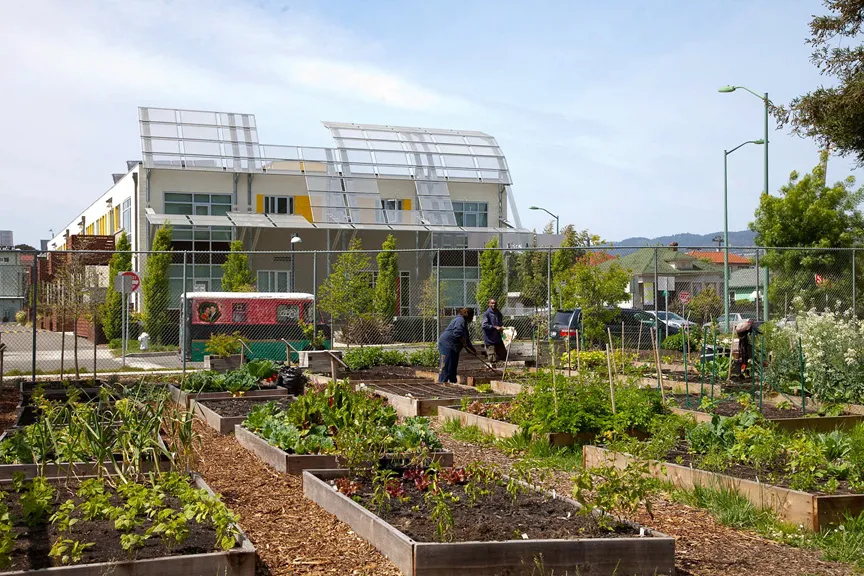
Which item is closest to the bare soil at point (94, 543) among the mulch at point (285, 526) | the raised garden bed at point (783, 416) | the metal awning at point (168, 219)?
the mulch at point (285, 526)

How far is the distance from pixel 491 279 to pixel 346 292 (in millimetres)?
9997

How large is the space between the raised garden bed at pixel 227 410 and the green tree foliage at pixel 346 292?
12.5 meters

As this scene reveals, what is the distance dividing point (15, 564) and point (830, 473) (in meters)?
5.91

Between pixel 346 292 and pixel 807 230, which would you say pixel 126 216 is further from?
pixel 807 230

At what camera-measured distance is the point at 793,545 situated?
6305 millimetres

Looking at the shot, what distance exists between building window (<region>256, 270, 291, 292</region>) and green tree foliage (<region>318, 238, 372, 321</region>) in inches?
407

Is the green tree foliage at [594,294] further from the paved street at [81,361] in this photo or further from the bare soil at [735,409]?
the paved street at [81,361]

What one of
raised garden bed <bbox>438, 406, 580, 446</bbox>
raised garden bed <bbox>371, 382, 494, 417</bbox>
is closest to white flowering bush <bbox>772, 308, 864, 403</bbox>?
raised garden bed <bbox>371, 382, 494, 417</bbox>

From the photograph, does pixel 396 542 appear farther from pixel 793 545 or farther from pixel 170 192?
pixel 170 192

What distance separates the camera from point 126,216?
140ft

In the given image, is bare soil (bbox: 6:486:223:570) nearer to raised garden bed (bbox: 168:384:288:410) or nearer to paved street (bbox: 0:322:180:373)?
raised garden bed (bbox: 168:384:288:410)

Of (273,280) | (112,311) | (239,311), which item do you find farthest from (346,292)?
(273,280)

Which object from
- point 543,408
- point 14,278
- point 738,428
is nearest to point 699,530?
point 738,428

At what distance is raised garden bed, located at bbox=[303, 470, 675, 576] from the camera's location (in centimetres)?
514
